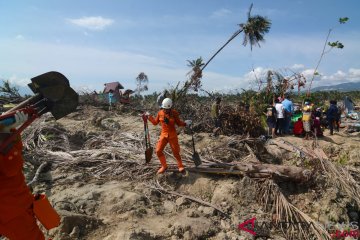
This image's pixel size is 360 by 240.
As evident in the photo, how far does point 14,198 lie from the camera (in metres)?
3.41

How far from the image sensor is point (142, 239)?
4664mm

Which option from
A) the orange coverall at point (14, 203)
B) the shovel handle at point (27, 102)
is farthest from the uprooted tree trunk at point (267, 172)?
the orange coverall at point (14, 203)

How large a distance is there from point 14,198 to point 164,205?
304 centimetres

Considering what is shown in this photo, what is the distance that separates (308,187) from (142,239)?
363 centimetres

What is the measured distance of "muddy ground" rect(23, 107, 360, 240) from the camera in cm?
502

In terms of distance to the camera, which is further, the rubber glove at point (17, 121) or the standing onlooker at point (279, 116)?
the standing onlooker at point (279, 116)

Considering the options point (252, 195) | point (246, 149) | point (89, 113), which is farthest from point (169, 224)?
point (89, 113)

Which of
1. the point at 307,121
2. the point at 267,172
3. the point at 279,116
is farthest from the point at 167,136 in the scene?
the point at 307,121

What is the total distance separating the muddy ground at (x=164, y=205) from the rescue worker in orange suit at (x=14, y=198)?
55.6 inches

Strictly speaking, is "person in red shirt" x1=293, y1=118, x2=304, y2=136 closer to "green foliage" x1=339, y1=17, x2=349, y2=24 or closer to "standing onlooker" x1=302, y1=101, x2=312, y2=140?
"standing onlooker" x1=302, y1=101, x2=312, y2=140

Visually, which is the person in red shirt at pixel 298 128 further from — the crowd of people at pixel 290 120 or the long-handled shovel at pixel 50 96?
the long-handled shovel at pixel 50 96

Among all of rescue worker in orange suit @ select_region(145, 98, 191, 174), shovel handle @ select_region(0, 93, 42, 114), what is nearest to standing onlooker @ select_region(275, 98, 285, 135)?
rescue worker in orange suit @ select_region(145, 98, 191, 174)

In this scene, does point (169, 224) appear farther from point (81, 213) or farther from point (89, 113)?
point (89, 113)

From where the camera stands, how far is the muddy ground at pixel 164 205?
502cm
